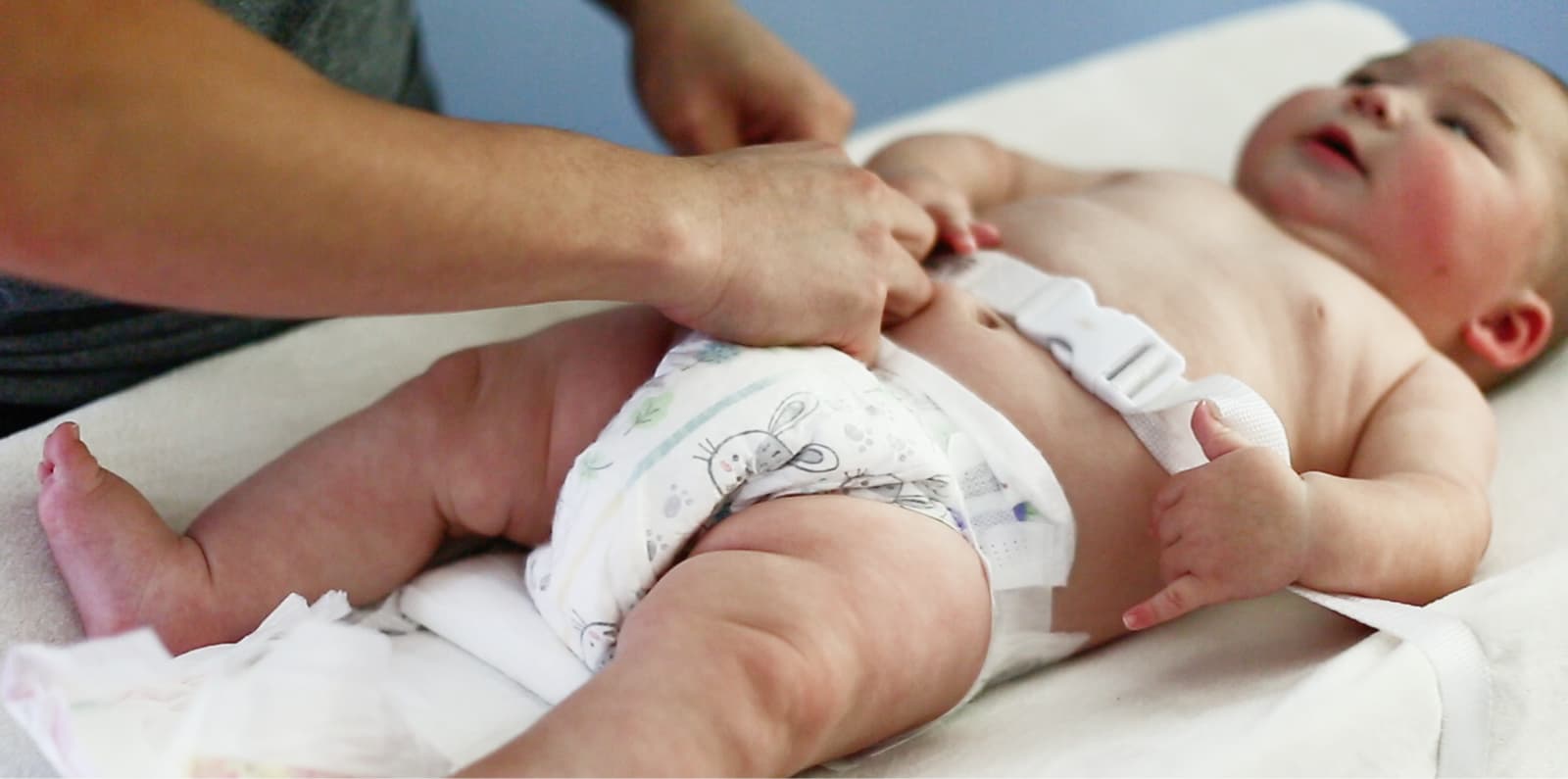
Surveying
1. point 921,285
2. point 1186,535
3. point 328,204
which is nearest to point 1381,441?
point 1186,535

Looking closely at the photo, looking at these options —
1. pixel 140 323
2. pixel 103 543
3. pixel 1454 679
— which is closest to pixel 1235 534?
pixel 1454 679

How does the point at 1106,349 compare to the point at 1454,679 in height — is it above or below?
above

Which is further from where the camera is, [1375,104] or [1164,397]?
[1375,104]

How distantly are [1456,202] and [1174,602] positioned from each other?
542 mm

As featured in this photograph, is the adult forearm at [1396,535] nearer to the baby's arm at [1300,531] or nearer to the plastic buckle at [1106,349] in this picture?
the baby's arm at [1300,531]

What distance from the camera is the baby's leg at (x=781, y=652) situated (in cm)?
62

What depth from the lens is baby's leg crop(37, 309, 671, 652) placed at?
0.81 m

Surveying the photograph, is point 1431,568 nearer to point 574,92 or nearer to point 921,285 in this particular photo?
point 921,285

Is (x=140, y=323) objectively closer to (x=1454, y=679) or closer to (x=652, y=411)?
(x=652, y=411)

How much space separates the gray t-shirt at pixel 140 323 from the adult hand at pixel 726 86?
9.3 inches

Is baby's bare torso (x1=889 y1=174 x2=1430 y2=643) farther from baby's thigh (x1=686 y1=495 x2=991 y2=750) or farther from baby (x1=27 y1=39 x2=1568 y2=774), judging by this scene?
baby's thigh (x1=686 y1=495 x2=991 y2=750)

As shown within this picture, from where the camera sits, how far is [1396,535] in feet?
2.79

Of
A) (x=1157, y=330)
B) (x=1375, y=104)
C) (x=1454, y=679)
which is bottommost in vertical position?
(x=1454, y=679)

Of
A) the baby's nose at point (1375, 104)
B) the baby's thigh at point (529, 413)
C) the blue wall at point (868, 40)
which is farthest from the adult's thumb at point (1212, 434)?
the blue wall at point (868, 40)
